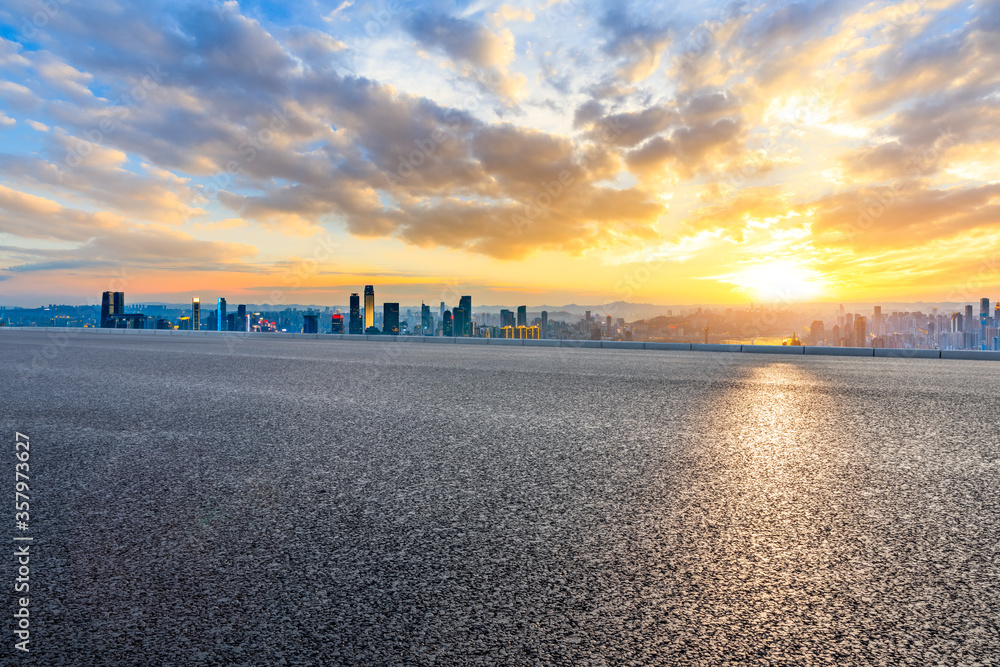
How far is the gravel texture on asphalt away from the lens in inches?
92.7

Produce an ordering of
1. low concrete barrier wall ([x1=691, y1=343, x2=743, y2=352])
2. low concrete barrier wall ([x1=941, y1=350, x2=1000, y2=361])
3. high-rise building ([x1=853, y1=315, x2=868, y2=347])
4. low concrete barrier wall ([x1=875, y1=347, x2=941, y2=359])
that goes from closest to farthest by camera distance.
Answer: low concrete barrier wall ([x1=941, y1=350, x2=1000, y2=361]), low concrete barrier wall ([x1=875, y1=347, x2=941, y2=359]), low concrete barrier wall ([x1=691, y1=343, x2=743, y2=352]), high-rise building ([x1=853, y1=315, x2=868, y2=347])

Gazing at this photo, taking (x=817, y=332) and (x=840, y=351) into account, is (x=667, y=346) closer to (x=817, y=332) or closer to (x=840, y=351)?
(x=840, y=351)

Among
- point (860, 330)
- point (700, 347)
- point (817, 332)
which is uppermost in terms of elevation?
point (860, 330)

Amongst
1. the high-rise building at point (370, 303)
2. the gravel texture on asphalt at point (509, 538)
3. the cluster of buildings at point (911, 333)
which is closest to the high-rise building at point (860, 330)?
the cluster of buildings at point (911, 333)

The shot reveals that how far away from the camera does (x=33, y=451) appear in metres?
5.75

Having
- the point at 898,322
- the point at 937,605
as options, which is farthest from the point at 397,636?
the point at 898,322

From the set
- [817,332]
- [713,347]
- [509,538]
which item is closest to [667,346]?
[713,347]

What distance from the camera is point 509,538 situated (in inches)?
135

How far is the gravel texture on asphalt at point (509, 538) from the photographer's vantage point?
235 cm

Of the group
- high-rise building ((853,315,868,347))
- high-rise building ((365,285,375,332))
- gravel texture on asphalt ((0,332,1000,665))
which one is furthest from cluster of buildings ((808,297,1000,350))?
high-rise building ((365,285,375,332))

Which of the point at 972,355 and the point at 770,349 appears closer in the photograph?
the point at 972,355

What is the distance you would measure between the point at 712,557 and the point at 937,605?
101 cm

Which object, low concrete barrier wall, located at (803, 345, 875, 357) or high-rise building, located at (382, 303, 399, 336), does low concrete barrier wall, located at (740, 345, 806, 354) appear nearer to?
low concrete barrier wall, located at (803, 345, 875, 357)

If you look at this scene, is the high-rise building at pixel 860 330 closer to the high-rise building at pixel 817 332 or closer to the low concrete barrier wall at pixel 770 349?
the high-rise building at pixel 817 332
